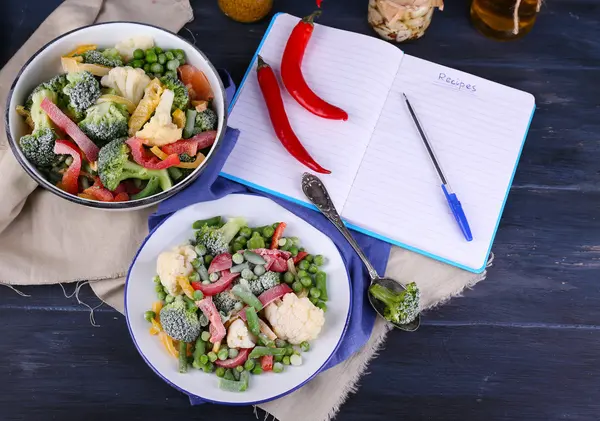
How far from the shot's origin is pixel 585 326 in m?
2.12

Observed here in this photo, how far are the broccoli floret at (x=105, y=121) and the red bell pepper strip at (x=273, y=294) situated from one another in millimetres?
647

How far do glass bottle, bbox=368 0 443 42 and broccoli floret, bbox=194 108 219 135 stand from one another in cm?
74

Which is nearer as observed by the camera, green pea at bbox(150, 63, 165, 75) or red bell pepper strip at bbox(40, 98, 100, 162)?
red bell pepper strip at bbox(40, 98, 100, 162)

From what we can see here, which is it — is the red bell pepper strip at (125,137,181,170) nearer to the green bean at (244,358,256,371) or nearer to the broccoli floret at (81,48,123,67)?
the broccoli floret at (81,48,123,67)

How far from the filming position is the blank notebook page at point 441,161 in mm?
2148

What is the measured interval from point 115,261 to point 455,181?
1.16 meters

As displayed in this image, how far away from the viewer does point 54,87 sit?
76.8 inches

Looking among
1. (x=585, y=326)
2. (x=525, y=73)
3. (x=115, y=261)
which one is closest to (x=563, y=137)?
(x=525, y=73)

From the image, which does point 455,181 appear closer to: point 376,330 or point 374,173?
point 374,173

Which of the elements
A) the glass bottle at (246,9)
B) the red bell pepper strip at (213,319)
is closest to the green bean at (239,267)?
the red bell pepper strip at (213,319)

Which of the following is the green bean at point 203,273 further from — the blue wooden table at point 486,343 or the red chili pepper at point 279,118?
the red chili pepper at point 279,118

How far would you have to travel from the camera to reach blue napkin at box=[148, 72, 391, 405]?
2.03 meters

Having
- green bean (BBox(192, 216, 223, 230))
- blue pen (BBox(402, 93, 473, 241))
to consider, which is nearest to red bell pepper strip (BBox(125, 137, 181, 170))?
green bean (BBox(192, 216, 223, 230))

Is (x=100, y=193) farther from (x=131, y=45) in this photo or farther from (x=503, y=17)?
(x=503, y=17)
